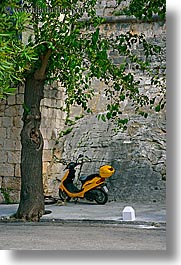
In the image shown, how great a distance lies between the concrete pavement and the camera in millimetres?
7832

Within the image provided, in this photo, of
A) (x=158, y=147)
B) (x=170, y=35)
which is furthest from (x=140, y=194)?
(x=170, y=35)

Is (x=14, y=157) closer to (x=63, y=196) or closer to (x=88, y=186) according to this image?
(x=63, y=196)

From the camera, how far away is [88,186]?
30.3 ft

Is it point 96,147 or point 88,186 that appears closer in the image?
point 88,186

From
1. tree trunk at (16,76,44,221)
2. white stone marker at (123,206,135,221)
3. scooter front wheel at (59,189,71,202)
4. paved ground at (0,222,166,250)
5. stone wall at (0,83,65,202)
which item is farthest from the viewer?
stone wall at (0,83,65,202)

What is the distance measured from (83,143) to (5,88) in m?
6.66

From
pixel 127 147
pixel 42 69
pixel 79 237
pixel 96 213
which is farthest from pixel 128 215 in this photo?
pixel 127 147

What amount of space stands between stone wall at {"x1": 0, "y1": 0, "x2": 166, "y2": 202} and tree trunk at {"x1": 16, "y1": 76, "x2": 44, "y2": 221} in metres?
2.04

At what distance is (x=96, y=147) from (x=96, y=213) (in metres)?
2.26

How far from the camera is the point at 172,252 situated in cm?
388

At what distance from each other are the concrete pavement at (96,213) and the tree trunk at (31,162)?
0.20 meters

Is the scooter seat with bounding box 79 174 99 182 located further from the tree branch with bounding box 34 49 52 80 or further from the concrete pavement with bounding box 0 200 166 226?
the tree branch with bounding box 34 49 52 80

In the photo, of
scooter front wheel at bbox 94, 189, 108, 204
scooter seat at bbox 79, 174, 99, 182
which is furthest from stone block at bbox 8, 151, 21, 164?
scooter front wheel at bbox 94, 189, 108, 204

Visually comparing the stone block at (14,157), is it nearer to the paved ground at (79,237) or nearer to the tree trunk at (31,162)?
the tree trunk at (31,162)
